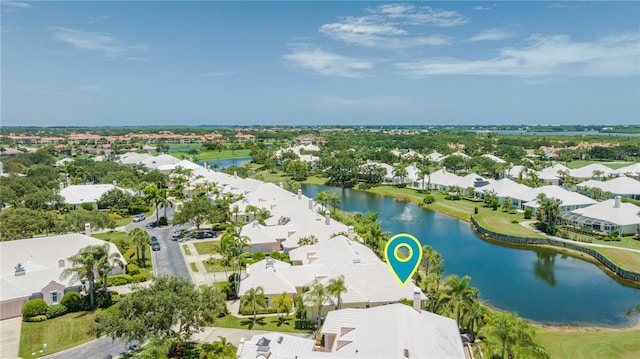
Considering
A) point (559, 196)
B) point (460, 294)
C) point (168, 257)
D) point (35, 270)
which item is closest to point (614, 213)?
point (559, 196)

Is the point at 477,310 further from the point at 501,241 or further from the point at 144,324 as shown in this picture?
the point at 501,241

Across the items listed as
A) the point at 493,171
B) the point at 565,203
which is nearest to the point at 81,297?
the point at 565,203

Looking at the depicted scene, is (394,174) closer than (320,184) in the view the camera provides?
Yes

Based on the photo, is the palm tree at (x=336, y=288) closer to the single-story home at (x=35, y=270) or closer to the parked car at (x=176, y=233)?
the single-story home at (x=35, y=270)

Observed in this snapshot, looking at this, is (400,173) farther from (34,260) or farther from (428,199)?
(34,260)

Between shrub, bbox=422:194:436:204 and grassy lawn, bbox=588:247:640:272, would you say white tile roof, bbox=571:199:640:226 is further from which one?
shrub, bbox=422:194:436:204
